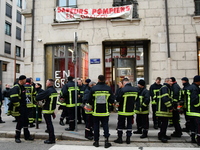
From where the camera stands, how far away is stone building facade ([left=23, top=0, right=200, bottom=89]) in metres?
10.6

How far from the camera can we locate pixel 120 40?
11141 mm

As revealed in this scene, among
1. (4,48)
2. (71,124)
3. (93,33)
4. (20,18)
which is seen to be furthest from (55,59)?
(20,18)

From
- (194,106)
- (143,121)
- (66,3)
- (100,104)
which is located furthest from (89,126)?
(66,3)

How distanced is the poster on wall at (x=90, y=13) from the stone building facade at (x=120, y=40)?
0.20m

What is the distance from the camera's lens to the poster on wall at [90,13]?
10.9 meters

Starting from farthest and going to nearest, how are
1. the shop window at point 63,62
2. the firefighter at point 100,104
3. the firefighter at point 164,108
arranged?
the shop window at point 63,62
the firefighter at point 164,108
the firefighter at point 100,104

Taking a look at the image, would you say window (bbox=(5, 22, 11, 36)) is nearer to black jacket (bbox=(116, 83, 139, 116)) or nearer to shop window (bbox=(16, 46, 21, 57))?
shop window (bbox=(16, 46, 21, 57))

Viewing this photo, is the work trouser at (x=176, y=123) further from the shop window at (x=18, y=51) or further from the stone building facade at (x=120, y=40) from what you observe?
the shop window at (x=18, y=51)

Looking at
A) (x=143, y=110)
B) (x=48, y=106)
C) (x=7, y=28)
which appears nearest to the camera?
(x=48, y=106)

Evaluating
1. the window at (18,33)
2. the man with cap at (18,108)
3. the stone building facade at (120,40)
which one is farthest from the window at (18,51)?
the man with cap at (18,108)

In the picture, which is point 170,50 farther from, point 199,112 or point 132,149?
point 132,149

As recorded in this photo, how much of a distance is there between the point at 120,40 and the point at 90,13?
2.24m

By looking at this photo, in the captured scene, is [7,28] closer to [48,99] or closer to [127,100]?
[48,99]

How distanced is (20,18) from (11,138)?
3493cm
